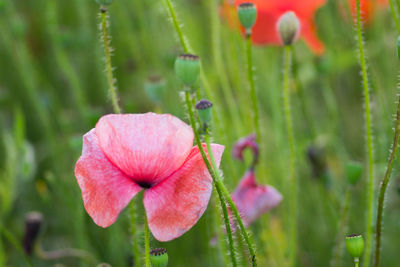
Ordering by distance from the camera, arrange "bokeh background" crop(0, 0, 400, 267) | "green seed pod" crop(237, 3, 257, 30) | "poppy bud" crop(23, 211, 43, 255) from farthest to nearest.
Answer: "bokeh background" crop(0, 0, 400, 267) → "poppy bud" crop(23, 211, 43, 255) → "green seed pod" crop(237, 3, 257, 30)

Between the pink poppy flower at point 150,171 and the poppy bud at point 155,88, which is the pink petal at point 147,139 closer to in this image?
the pink poppy flower at point 150,171

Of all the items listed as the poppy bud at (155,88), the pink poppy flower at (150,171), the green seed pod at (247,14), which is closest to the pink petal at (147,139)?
the pink poppy flower at (150,171)

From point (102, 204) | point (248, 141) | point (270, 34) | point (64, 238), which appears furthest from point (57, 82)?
point (102, 204)

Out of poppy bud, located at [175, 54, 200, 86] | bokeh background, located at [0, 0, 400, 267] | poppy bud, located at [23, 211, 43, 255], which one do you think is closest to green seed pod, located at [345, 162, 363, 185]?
bokeh background, located at [0, 0, 400, 267]

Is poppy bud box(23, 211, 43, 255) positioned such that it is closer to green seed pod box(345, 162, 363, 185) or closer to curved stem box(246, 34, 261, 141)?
curved stem box(246, 34, 261, 141)

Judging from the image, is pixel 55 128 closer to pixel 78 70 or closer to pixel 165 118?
pixel 78 70
